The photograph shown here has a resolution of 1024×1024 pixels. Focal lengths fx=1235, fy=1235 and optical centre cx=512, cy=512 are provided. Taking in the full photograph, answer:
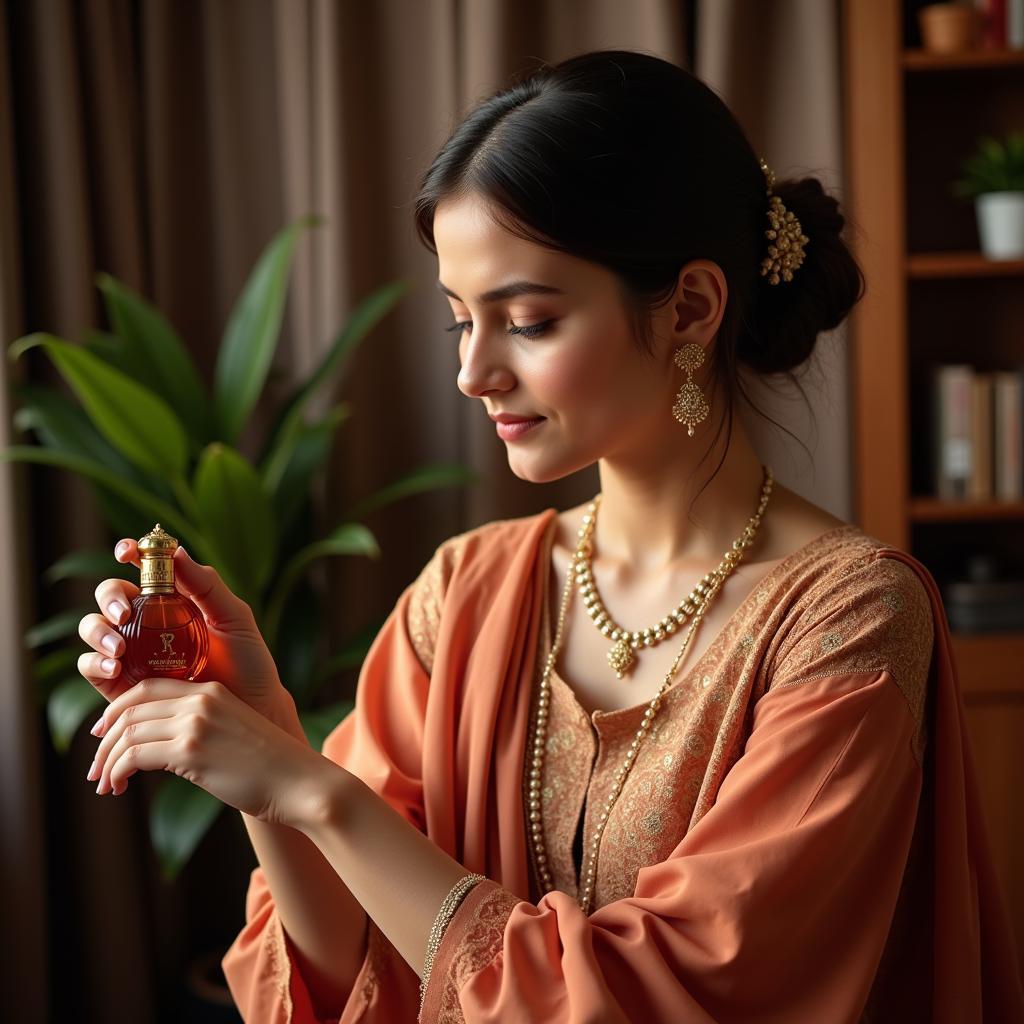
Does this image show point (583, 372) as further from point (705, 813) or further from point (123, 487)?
point (123, 487)

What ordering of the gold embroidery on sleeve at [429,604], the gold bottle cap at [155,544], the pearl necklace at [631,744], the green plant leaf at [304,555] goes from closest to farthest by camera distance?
the gold bottle cap at [155,544] < the pearl necklace at [631,744] < the gold embroidery on sleeve at [429,604] < the green plant leaf at [304,555]

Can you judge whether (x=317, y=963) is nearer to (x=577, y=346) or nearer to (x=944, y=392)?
(x=577, y=346)

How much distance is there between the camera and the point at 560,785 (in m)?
1.32

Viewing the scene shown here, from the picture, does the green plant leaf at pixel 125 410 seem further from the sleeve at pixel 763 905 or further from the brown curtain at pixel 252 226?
the sleeve at pixel 763 905

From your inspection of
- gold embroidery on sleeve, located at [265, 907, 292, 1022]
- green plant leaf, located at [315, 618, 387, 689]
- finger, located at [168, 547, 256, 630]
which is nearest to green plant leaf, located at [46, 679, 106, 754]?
green plant leaf, located at [315, 618, 387, 689]

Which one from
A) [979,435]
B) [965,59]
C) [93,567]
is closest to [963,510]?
[979,435]

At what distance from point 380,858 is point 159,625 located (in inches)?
10.8

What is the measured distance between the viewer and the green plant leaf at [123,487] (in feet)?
6.99

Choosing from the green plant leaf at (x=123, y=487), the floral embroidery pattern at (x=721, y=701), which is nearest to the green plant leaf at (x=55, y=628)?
the green plant leaf at (x=123, y=487)

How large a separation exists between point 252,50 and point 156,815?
5.26 ft

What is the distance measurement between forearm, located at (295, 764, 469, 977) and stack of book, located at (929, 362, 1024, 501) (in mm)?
1816

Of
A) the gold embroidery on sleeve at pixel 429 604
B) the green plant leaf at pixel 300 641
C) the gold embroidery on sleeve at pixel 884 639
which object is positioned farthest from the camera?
the green plant leaf at pixel 300 641

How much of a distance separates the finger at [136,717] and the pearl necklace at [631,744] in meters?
0.44

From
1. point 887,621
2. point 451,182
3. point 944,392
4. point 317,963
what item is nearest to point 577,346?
point 451,182
